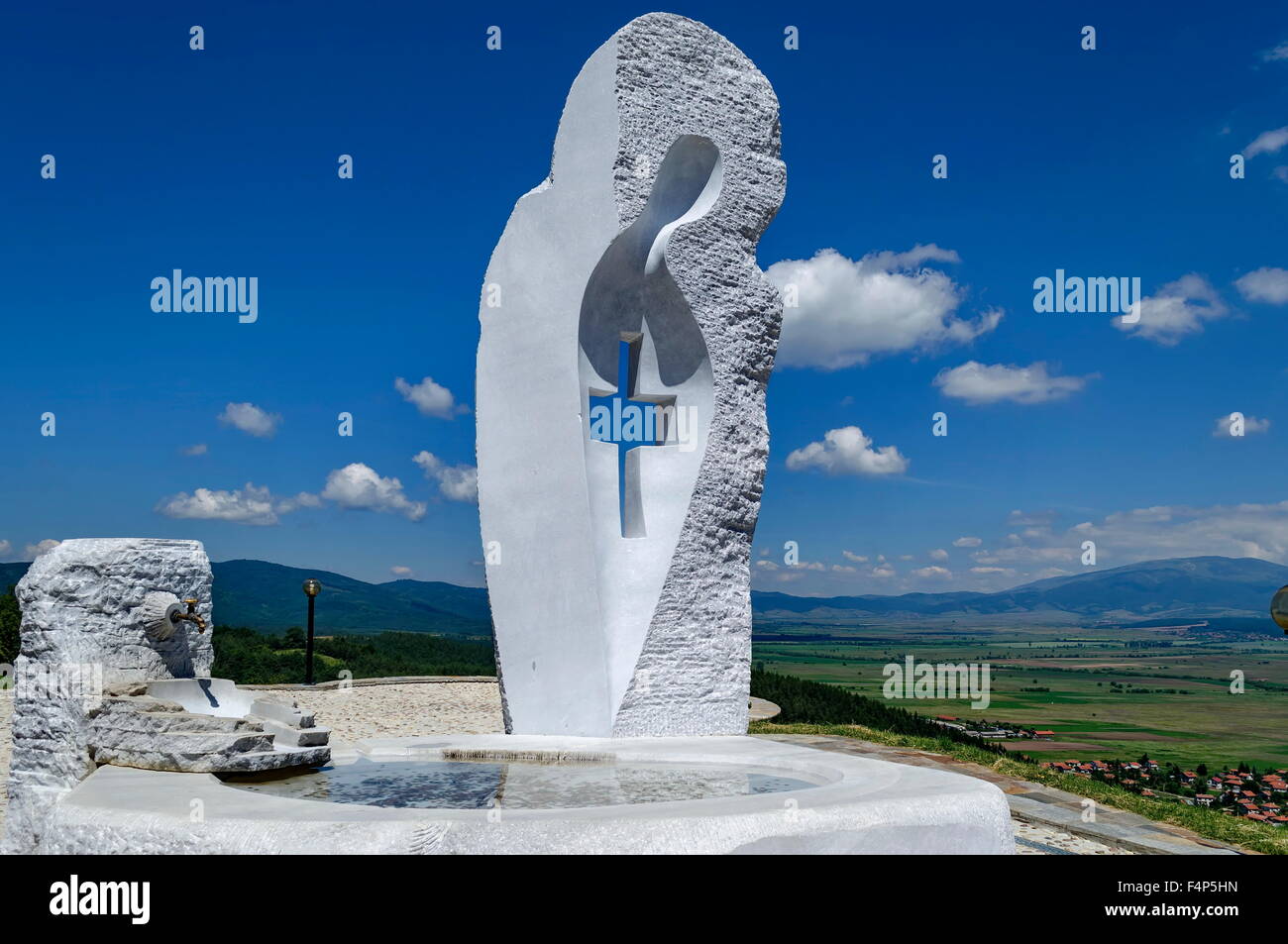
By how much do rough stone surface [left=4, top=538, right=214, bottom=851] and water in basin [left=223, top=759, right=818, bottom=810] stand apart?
1105 mm

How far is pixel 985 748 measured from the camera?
897 centimetres

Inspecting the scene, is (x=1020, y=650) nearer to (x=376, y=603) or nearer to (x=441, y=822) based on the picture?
(x=441, y=822)

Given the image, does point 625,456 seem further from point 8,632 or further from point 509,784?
point 8,632

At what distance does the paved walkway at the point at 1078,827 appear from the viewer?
516cm

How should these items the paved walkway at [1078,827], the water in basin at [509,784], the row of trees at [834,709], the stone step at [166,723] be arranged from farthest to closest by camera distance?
the row of trees at [834,709] → the paved walkway at [1078,827] → the stone step at [166,723] → the water in basin at [509,784]

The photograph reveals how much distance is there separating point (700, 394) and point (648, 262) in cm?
115

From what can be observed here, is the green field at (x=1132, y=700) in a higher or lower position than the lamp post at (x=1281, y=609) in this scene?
lower

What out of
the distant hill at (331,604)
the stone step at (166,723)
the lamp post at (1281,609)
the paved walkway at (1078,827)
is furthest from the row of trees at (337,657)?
the distant hill at (331,604)

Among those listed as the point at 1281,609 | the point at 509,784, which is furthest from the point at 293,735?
the point at 1281,609

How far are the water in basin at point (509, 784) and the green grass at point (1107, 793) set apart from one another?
2.38 m

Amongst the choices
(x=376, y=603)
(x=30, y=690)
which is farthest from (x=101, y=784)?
(x=376, y=603)

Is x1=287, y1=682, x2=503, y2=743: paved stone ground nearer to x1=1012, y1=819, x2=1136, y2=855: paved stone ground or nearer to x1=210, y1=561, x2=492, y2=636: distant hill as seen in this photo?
x1=1012, y1=819, x2=1136, y2=855: paved stone ground

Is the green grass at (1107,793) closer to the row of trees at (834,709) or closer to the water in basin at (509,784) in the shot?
the row of trees at (834,709)
